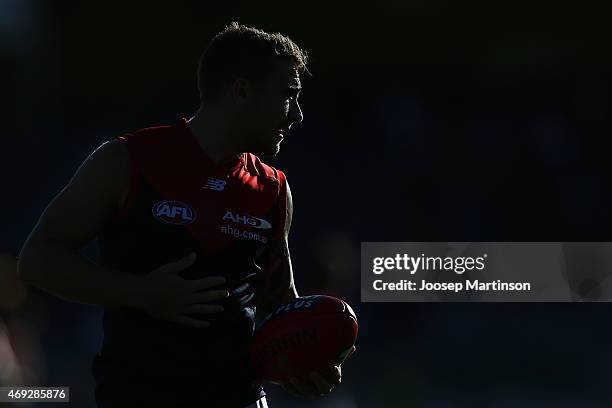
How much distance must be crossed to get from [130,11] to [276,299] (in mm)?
10603

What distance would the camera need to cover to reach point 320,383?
2.66 metres

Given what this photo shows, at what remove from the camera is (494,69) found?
Answer: 12.3m

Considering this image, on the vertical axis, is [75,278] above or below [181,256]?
below

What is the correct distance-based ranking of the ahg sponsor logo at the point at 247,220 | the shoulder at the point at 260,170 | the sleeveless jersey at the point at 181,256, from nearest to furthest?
the sleeveless jersey at the point at 181,256, the ahg sponsor logo at the point at 247,220, the shoulder at the point at 260,170

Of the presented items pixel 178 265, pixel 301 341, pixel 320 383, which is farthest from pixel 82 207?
pixel 320 383

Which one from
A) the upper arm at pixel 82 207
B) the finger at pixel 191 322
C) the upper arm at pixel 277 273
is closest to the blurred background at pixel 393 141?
the upper arm at pixel 277 273

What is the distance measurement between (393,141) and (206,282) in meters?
9.47

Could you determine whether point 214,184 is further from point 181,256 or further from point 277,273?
point 277,273

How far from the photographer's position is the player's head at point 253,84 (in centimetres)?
272

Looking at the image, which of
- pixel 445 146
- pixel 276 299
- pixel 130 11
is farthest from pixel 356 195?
pixel 276 299

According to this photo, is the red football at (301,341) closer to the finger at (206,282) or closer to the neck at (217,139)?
the finger at (206,282)

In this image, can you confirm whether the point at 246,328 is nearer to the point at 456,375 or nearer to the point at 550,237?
the point at 456,375

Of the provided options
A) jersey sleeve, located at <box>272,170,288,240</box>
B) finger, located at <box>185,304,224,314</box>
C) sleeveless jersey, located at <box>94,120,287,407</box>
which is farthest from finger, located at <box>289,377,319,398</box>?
jersey sleeve, located at <box>272,170,288,240</box>

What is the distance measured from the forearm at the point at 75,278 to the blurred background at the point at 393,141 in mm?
7906
